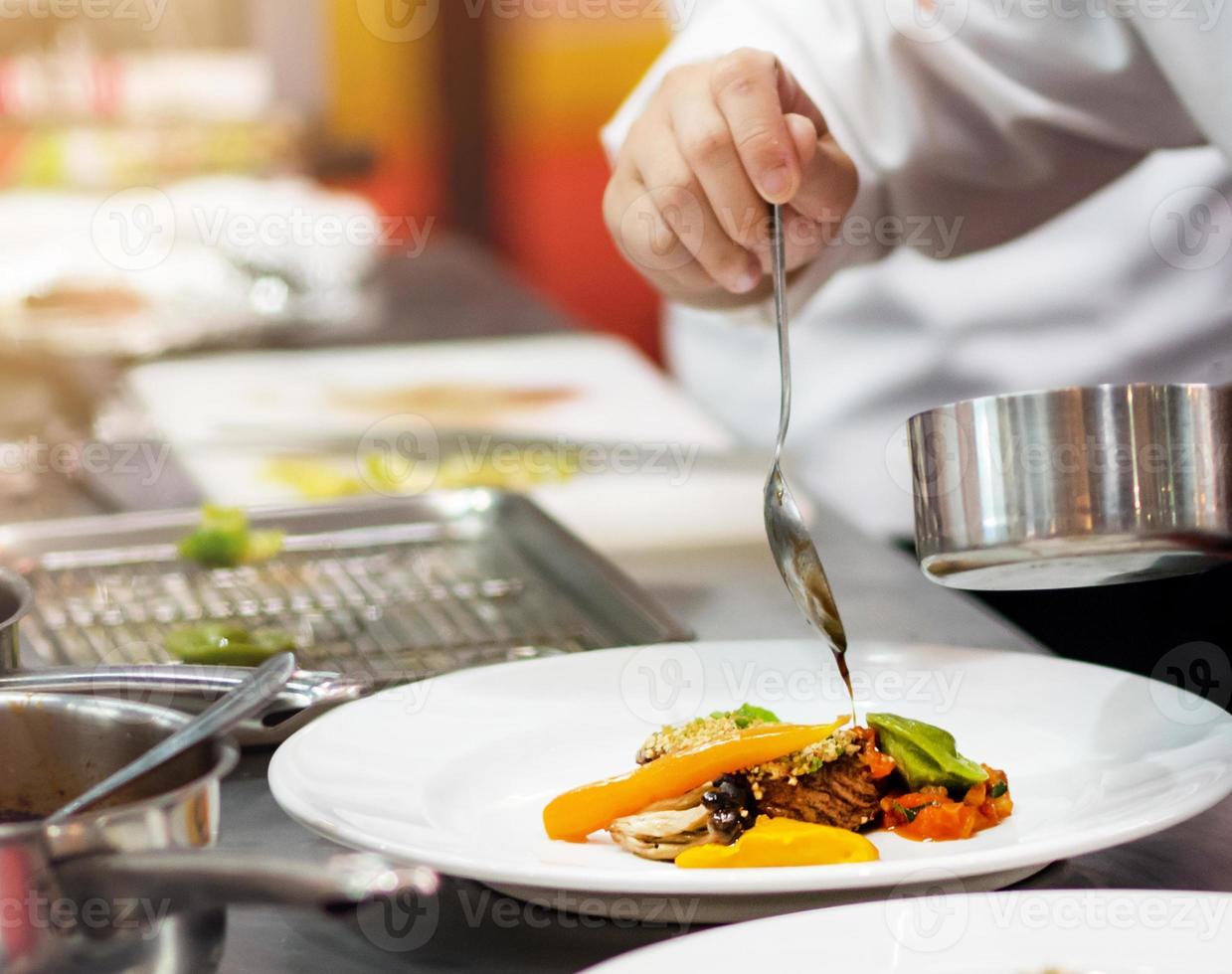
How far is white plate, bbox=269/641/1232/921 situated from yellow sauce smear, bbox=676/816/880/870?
2cm

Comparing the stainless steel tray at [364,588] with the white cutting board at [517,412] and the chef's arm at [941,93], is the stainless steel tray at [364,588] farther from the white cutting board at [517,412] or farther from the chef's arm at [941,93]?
the chef's arm at [941,93]

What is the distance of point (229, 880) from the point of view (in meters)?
0.51

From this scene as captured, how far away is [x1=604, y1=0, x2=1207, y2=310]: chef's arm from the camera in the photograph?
149 centimetres

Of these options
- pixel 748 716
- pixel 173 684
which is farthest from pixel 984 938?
pixel 173 684

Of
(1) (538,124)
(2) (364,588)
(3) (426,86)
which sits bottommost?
(2) (364,588)

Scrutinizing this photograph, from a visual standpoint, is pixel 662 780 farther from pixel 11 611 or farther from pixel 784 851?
pixel 11 611

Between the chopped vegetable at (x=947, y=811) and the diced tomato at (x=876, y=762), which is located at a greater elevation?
the diced tomato at (x=876, y=762)

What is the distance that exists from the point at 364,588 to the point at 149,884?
728 mm

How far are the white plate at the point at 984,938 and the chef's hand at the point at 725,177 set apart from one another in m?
0.55

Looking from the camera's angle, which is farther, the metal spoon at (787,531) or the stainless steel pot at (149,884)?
the metal spoon at (787,531)

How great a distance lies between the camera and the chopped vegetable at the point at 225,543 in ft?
4.24

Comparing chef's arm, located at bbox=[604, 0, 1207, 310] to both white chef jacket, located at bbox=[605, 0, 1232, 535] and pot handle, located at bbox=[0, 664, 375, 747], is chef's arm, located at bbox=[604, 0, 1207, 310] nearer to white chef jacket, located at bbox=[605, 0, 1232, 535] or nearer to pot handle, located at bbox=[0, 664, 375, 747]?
white chef jacket, located at bbox=[605, 0, 1232, 535]

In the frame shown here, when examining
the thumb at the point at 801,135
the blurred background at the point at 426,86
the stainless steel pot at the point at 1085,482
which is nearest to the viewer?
the stainless steel pot at the point at 1085,482

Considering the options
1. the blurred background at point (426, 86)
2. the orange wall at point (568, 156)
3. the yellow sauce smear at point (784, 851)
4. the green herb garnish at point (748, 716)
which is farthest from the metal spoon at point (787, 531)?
the orange wall at point (568, 156)
